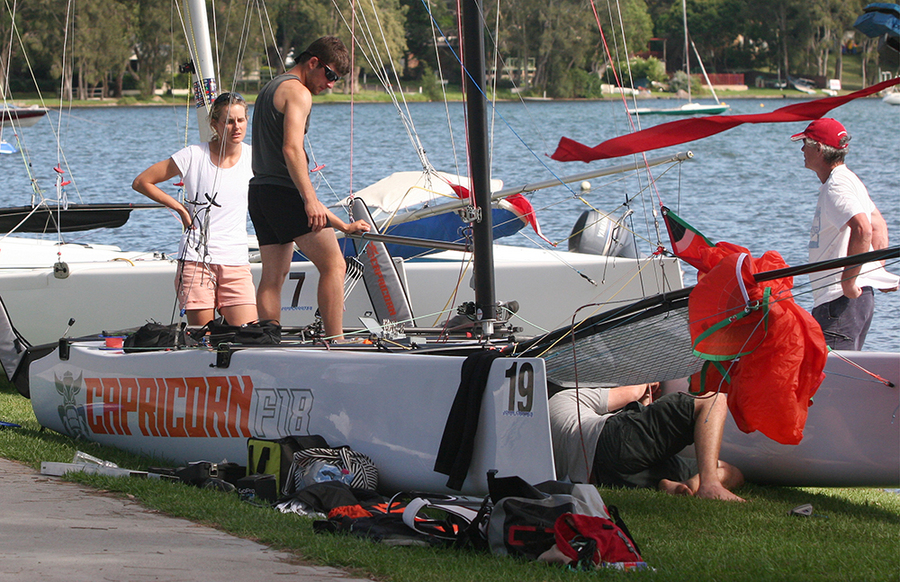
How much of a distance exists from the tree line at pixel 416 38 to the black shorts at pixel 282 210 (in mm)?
2280

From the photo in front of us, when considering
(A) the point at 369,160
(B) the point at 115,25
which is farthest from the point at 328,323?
(B) the point at 115,25

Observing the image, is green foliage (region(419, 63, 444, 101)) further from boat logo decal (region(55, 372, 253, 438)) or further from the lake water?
boat logo decal (region(55, 372, 253, 438))

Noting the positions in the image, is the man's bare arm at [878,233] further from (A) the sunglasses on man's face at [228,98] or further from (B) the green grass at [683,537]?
(A) the sunglasses on man's face at [228,98]

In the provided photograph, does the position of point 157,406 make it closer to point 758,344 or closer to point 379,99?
point 758,344

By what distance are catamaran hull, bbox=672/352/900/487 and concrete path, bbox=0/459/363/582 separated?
2.38m

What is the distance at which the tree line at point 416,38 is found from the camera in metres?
17.3

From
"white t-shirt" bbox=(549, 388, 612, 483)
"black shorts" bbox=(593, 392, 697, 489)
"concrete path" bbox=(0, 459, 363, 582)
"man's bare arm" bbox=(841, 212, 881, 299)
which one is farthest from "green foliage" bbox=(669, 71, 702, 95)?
"concrete path" bbox=(0, 459, 363, 582)

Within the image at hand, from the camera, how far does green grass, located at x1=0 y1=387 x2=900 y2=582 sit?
129 inches

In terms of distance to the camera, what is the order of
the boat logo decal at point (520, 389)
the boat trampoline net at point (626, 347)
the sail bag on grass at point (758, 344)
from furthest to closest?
the boat trampoline net at point (626, 347) → the boat logo decal at point (520, 389) → the sail bag on grass at point (758, 344)

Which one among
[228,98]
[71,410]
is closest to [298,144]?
[228,98]

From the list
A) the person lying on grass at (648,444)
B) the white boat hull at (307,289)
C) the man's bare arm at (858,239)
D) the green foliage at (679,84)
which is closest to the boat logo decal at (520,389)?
the person lying on grass at (648,444)

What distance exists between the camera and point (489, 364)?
418 centimetres

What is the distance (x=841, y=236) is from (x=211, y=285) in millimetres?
3308

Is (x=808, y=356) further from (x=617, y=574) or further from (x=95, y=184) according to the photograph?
(x=95, y=184)
